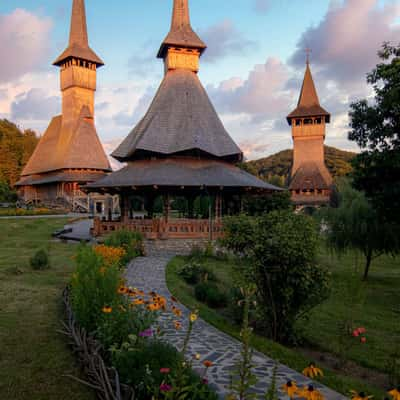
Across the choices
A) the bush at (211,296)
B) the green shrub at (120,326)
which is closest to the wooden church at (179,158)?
the bush at (211,296)

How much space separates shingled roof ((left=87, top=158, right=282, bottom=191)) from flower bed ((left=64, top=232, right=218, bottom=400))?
32.8ft

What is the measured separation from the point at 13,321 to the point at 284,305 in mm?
4343

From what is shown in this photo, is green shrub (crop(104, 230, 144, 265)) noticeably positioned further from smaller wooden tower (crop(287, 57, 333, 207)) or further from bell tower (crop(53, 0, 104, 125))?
bell tower (crop(53, 0, 104, 125))

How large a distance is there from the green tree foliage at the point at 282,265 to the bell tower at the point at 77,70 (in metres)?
36.7

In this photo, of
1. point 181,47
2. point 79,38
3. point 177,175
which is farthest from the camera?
point 79,38

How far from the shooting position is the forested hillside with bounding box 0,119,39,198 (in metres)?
51.8

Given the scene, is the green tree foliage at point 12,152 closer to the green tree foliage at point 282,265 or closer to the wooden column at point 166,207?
the wooden column at point 166,207

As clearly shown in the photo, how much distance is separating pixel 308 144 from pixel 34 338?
1487 inches

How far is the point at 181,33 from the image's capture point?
2194cm

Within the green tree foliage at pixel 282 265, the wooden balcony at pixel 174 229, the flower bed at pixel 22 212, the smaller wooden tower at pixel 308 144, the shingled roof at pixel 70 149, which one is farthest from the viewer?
the smaller wooden tower at pixel 308 144

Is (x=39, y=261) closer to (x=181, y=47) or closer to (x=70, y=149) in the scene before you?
(x=181, y=47)

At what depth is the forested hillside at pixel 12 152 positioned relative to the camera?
2040 inches

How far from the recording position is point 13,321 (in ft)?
19.8

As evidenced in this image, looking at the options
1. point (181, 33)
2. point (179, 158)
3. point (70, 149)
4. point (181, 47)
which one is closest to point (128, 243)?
point (179, 158)
